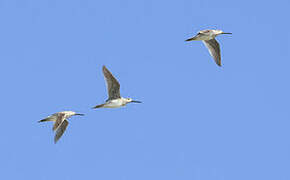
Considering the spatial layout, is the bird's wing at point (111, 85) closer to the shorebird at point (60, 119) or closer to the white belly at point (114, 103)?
the white belly at point (114, 103)

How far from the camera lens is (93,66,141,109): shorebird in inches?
867

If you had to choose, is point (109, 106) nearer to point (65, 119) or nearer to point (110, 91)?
point (110, 91)

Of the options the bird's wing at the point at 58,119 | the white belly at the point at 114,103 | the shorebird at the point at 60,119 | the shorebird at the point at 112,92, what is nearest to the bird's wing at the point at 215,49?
the shorebird at the point at 112,92

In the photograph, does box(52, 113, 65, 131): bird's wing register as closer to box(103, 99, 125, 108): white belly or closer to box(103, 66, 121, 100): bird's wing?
box(103, 99, 125, 108): white belly

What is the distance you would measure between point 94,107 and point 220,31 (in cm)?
549

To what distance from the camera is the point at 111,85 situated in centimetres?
2233

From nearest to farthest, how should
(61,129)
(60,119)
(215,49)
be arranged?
(60,119) → (61,129) → (215,49)

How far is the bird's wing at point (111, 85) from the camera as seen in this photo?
22.0 meters

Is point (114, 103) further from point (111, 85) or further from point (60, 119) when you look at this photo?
point (60, 119)

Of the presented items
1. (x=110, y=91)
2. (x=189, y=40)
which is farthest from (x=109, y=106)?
(x=189, y=40)

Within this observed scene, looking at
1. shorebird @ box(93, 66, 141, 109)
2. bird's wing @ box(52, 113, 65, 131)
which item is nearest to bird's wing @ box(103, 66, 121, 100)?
shorebird @ box(93, 66, 141, 109)

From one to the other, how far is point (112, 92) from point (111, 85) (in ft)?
0.94

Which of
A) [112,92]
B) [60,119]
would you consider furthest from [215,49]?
[60,119]

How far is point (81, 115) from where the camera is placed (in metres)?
24.4
